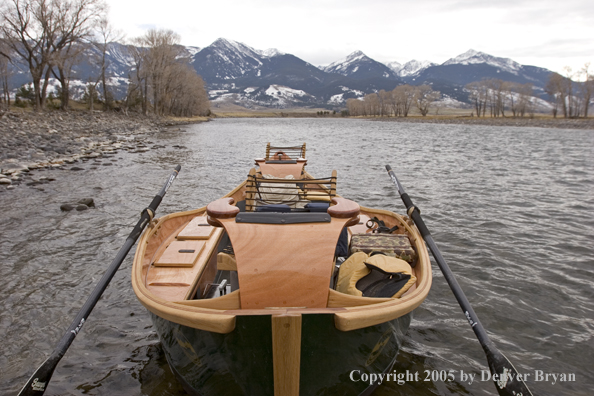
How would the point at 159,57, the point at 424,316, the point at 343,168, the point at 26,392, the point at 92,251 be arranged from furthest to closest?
the point at 159,57 → the point at 343,168 → the point at 92,251 → the point at 424,316 → the point at 26,392

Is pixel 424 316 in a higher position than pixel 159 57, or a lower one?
lower

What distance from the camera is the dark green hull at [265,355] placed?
10.2 feet

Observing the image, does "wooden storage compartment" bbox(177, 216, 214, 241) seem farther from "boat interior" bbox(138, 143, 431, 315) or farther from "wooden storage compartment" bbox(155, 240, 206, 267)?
"wooden storage compartment" bbox(155, 240, 206, 267)

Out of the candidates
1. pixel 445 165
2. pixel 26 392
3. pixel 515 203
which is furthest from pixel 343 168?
pixel 26 392

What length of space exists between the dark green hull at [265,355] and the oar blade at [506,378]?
0.96 metres

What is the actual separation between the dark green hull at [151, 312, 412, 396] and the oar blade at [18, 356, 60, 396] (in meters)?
1.04

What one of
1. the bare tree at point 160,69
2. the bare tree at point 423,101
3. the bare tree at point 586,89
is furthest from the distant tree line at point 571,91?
the bare tree at point 160,69

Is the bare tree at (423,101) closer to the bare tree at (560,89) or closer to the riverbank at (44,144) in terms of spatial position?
the bare tree at (560,89)

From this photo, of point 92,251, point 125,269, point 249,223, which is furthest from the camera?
point 92,251

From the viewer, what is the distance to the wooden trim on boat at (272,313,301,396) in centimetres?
290

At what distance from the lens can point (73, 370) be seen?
4.73 meters

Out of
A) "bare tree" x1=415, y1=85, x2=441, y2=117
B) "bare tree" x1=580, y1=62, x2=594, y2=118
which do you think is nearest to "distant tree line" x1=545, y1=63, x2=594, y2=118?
"bare tree" x1=580, y1=62, x2=594, y2=118

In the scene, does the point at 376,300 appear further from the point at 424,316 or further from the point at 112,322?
the point at 112,322

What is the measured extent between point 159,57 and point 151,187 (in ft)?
175
